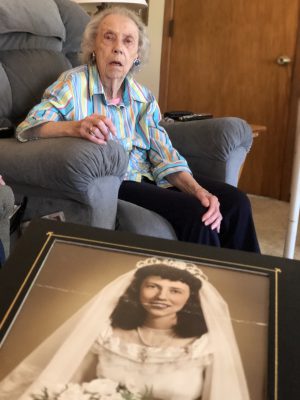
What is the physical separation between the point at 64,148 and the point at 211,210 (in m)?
0.48

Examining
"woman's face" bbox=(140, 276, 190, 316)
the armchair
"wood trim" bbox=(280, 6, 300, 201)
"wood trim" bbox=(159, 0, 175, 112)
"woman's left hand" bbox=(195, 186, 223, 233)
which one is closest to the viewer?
"woman's face" bbox=(140, 276, 190, 316)

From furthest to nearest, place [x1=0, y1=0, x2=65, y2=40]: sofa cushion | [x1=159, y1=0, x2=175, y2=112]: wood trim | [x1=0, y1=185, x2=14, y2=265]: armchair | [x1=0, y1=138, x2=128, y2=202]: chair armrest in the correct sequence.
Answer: [x1=159, y1=0, x2=175, y2=112]: wood trim < [x1=0, y1=0, x2=65, y2=40]: sofa cushion < [x1=0, y1=138, x2=128, y2=202]: chair armrest < [x1=0, y1=185, x2=14, y2=265]: armchair

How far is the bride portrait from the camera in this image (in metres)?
0.48

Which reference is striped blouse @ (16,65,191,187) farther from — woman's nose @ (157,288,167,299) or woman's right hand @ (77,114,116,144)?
woman's nose @ (157,288,167,299)

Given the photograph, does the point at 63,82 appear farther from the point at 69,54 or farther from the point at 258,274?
the point at 258,274

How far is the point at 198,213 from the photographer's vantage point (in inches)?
59.8

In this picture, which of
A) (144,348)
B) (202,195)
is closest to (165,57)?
(202,195)

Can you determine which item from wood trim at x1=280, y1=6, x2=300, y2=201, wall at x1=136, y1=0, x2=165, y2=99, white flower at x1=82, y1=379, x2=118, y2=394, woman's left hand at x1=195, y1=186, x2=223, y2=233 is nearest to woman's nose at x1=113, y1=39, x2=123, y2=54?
woman's left hand at x1=195, y1=186, x2=223, y2=233

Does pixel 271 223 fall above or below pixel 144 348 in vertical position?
below

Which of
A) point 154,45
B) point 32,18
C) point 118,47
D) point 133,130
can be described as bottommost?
point 133,130

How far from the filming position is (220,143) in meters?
1.88

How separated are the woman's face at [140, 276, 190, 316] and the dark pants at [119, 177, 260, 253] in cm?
90

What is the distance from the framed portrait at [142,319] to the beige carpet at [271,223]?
6.10ft

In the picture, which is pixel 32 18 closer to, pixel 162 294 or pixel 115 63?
pixel 115 63
